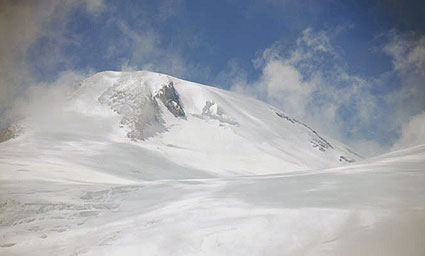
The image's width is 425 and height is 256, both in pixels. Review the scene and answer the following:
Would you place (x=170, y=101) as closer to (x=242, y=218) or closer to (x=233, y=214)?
(x=233, y=214)

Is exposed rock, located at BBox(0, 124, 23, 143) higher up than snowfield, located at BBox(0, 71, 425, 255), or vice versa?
exposed rock, located at BBox(0, 124, 23, 143)

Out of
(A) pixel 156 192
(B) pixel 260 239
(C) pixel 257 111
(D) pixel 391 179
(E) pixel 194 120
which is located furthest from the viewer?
(C) pixel 257 111

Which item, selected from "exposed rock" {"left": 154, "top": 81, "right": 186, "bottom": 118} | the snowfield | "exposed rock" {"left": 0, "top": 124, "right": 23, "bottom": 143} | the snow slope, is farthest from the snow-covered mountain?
the snow slope

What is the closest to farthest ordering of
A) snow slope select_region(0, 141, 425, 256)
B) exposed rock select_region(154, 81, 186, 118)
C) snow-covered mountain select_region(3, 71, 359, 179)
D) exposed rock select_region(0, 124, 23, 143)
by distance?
snow slope select_region(0, 141, 425, 256) → snow-covered mountain select_region(3, 71, 359, 179) → exposed rock select_region(0, 124, 23, 143) → exposed rock select_region(154, 81, 186, 118)

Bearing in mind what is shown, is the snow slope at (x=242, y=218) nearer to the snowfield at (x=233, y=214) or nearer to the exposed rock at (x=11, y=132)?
the snowfield at (x=233, y=214)

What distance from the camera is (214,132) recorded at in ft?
118

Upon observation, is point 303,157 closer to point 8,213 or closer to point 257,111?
point 257,111

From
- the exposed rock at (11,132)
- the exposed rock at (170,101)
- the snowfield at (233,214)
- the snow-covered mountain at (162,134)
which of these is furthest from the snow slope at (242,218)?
the exposed rock at (170,101)

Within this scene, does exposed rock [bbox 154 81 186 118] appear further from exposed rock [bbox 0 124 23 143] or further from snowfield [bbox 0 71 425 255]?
snowfield [bbox 0 71 425 255]

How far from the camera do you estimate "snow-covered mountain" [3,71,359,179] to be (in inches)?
782

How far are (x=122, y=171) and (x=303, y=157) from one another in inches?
983

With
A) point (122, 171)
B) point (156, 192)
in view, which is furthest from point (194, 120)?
point (156, 192)

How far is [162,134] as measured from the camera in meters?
32.9

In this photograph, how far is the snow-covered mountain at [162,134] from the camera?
19.9m
